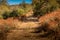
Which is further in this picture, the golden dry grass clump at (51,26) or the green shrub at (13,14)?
the green shrub at (13,14)

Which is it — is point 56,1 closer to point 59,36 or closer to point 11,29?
point 11,29

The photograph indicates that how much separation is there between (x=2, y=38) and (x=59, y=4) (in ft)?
66.3

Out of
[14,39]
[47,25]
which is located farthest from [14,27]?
[14,39]

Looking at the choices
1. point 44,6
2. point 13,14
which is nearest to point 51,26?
point 44,6

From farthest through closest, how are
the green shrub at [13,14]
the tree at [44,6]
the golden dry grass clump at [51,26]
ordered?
the green shrub at [13,14] < the tree at [44,6] < the golden dry grass clump at [51,26]

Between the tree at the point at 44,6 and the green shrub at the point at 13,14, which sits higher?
the tree at the point at 44,6

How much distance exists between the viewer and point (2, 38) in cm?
1535

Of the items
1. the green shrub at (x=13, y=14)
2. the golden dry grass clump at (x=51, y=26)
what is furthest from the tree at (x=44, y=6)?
the golden dry grass clump at (x=51, y=26)

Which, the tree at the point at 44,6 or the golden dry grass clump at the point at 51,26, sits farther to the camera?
the tree at the point at 44,6

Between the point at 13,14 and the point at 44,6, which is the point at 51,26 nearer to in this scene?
the point at 44,6

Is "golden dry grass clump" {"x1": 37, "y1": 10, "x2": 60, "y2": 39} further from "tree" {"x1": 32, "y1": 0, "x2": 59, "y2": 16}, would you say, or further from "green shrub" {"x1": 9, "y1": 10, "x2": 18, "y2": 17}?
"green shrub" {"x1": 9, "y1": 10, "x2": 18, "y2": 17}

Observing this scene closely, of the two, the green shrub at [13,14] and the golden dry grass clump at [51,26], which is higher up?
the golden dry grass clump at [51,26]

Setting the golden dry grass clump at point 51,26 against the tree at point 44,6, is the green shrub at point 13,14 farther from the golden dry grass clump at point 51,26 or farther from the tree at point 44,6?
the golden dry grass clump at point 51,26

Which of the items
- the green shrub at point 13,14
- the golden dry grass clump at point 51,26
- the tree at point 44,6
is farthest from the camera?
the green shrub at point 13,14
